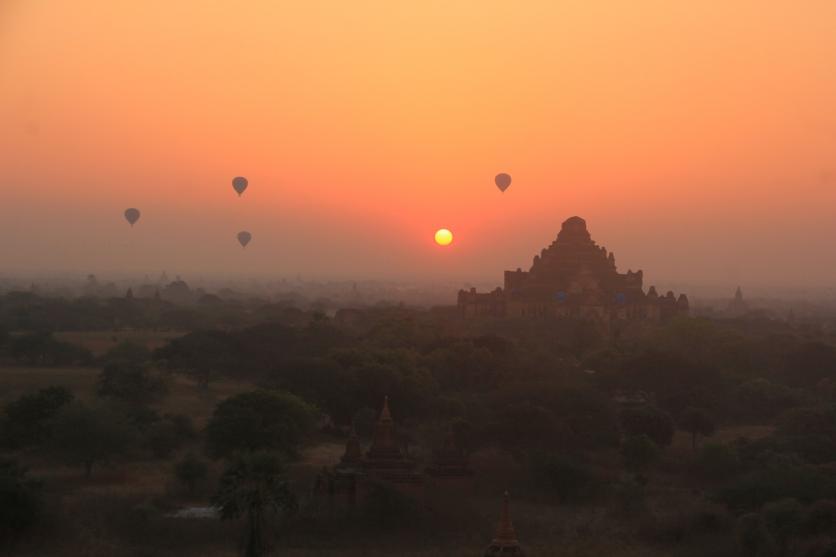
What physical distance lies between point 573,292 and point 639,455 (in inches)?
2195

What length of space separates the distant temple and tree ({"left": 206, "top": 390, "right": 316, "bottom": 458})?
5627cm

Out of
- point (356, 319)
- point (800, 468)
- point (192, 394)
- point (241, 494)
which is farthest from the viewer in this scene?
point (356, 319)

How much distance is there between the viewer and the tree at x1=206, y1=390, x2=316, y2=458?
3994 centimetres

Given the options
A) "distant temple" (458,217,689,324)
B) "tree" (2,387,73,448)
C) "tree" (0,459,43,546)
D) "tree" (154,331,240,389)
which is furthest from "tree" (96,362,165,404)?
"distant temple" (458,217,689,324)

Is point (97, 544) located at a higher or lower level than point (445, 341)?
lower

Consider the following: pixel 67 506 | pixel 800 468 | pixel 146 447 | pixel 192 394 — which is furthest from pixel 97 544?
pixel 192 394

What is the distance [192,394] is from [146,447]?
19099 millimetres

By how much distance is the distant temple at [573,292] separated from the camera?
97.5m

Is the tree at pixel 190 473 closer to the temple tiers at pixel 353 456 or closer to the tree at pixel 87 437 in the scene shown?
the tree at pixel 87 437

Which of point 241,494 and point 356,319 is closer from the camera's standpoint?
point 241,494

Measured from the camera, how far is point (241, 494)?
92.3 ft

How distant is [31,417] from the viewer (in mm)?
43750

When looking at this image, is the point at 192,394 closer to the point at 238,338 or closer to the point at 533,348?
the point at 238,338

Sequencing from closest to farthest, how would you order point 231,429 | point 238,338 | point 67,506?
point 67,506 → point 231,429 → point 238,338
